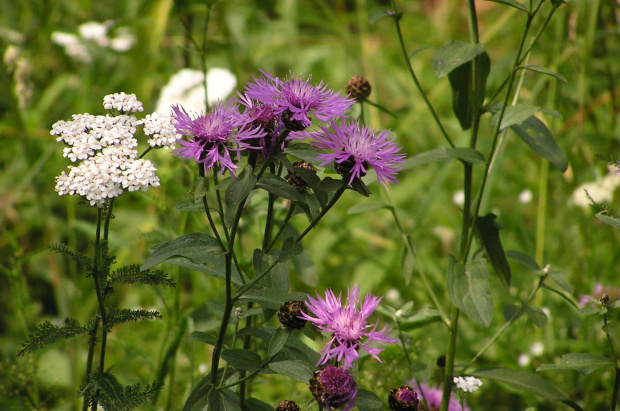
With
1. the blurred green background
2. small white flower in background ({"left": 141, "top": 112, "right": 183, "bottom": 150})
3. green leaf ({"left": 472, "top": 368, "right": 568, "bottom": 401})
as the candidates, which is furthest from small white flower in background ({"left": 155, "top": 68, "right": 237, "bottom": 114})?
green leaf ({"left": 472, "top": 368, "right": 568, "bottom": 401})

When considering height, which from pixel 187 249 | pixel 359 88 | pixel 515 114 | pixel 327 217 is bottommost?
pixel 187 249

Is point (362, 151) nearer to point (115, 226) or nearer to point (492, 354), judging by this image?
point (492, 354)

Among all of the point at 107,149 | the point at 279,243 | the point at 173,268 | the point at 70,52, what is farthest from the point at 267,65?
the point at 107,149

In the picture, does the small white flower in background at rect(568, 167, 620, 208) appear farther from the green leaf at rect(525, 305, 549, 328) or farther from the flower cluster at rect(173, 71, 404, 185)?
the flower cluster at rect(173, 71, 404, 185)

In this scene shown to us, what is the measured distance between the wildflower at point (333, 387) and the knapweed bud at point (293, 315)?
56 mm

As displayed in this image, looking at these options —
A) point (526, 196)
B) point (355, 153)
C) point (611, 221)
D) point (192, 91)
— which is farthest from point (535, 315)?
point (192, 91)

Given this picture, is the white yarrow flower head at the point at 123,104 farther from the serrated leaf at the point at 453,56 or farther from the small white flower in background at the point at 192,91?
the small white flower in background at the point at 192,91

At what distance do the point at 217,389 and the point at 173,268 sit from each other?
20.5 inches

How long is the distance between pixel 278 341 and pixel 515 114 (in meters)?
0.48

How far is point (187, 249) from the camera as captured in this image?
716 mm

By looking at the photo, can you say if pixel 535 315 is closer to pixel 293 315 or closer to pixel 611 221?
pixel 611 221

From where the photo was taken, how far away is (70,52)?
215 centimetres

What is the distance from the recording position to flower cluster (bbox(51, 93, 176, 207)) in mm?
684

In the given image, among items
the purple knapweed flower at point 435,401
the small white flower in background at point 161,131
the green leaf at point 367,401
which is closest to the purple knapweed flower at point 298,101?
the small white flower in background at point 161,131
